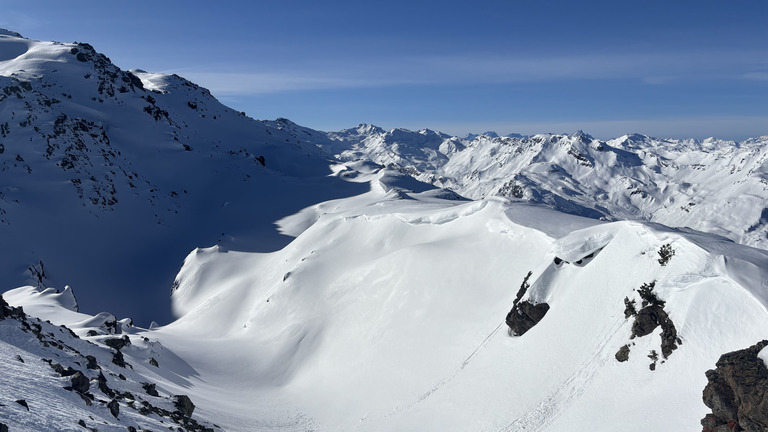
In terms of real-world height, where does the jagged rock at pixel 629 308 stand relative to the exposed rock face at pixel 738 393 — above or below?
above

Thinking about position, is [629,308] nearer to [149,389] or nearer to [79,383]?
[79,383]

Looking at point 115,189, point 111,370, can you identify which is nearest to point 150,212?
point 115,189

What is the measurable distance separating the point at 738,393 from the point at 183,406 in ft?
80.2

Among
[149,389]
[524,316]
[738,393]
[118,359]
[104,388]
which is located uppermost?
[738,393]

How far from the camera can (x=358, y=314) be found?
42406 mm

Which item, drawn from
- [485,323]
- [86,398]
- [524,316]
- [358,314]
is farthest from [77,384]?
[358,314]

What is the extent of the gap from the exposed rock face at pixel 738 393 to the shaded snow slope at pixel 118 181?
63652 mm

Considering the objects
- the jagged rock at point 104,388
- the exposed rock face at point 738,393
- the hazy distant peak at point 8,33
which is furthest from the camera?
the hazy distant peak at point 8,33

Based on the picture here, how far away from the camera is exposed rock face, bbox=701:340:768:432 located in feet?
49.9

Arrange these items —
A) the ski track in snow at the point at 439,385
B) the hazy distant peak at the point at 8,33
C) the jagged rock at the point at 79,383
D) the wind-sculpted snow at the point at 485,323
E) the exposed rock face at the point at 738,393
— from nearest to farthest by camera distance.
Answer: the exposed rock face at the point at 738,393, the jagged rock at the point at 79,383, the wind-sculpted snow at the point at 485,323, the ski track in snow at the point at 439,385, the hazy distant peak at the point at 8,33

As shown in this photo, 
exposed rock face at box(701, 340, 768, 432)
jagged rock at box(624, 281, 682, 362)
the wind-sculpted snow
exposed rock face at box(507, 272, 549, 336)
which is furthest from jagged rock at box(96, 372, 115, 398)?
jagged rock at box(624, 281, 682, 362)

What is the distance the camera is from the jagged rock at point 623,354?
2191cm

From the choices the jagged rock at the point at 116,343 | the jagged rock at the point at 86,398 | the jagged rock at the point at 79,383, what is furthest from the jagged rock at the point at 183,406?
the jagged rock at the point at 116,343

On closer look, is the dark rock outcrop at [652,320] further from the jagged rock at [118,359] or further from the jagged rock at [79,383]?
the jagged rock at [118,359]
